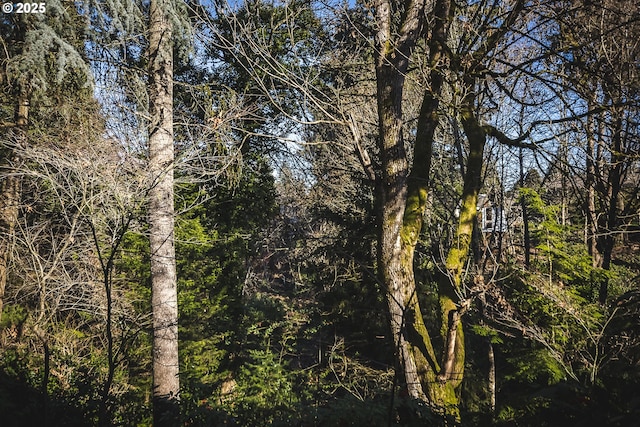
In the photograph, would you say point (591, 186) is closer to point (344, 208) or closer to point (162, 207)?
point (162, 207)

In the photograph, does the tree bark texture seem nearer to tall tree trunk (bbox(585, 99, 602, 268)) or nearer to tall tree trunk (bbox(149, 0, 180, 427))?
tall tree trunk (bbox(585, 99, 602, 268))

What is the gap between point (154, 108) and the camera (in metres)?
6.61

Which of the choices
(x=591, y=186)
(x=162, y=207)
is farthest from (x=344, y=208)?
(x=591, y=186)

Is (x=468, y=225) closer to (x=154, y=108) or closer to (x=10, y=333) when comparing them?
(x=154, y=108)

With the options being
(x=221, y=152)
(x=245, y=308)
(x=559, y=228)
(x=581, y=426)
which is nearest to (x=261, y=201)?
(x=245, y=308)

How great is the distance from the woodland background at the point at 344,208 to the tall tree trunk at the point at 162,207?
0.28 ft

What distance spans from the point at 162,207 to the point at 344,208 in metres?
5.29

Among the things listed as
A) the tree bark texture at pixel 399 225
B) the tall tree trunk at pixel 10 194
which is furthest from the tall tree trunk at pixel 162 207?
the tree bark texture at pixel 399 225

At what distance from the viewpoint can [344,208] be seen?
34.5 feet

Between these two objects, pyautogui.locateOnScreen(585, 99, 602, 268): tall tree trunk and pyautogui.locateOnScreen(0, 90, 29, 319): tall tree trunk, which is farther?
pyautogui.locateOnScreen(0, 90, 29, 319): tall tree trunk

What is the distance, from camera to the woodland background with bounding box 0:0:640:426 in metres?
3.81

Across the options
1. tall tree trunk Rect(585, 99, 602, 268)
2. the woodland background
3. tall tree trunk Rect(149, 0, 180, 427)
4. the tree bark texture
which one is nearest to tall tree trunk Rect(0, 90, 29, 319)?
the woodland background

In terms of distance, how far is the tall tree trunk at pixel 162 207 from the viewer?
5.98m

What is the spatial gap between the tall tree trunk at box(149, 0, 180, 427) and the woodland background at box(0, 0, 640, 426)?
85 millimetres
